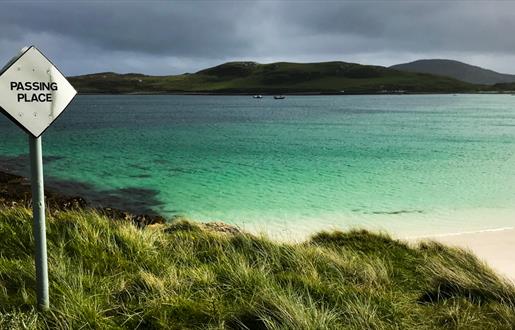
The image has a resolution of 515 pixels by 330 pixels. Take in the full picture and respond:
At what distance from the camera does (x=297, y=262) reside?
7285mm

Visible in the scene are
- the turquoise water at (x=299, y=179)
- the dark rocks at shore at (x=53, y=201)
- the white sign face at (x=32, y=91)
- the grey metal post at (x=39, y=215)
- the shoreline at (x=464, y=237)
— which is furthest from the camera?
the turquoise water at (x=299, y=179)

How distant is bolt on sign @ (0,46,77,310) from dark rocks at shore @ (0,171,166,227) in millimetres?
9749

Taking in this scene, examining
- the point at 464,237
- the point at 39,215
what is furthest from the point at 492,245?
the point at 39,215

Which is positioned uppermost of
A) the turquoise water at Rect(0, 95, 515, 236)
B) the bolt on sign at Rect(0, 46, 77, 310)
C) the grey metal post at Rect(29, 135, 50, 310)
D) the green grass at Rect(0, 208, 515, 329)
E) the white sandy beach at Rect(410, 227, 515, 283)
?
the bolt on sign at Rect(0, 46, 77, 310)

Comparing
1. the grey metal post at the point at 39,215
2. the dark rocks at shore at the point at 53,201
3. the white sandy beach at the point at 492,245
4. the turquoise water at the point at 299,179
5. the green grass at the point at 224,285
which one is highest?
the grey metal post at the point at 39,215

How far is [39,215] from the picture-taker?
4.63 meters

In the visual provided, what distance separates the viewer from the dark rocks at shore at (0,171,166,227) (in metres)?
15.0

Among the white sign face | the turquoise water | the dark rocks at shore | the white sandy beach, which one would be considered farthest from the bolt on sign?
the dark rocks at shore

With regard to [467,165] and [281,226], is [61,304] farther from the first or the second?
[467,165]

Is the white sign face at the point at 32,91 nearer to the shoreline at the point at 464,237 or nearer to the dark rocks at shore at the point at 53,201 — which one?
the shoreline at the point at 464,237

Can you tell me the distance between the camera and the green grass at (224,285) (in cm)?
495

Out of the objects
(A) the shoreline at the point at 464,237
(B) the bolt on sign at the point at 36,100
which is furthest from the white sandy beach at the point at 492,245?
(B) the bolt on sign at the point at 36,100

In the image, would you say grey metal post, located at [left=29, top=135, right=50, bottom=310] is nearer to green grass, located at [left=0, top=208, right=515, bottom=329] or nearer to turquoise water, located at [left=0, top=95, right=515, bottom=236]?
green grass, located at [left=0, top=208, right=515, bottom=329]

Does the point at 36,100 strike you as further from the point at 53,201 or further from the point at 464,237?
the point at 53,201
